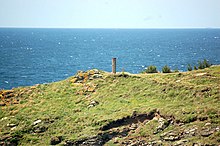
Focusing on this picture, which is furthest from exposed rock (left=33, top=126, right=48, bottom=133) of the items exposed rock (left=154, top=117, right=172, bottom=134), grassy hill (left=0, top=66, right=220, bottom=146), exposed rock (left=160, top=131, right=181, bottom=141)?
exposed rock (left=160, top=131, right=181, bottom=141)

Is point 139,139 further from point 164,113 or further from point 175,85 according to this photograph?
point 175,85

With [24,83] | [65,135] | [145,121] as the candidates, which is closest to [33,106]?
[65,135]

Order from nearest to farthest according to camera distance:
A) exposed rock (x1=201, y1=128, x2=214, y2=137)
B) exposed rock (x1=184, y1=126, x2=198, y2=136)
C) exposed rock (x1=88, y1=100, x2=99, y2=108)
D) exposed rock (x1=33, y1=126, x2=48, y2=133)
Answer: exposed rock (x1=201, y1=128, x2=214, y2=137) → exposed rock (x1=184, y1=126, x2=198, y2=136) → exposed rock (x1=33, y1=126, x2=48, y2=133) → exposed rock (x1=88, y1=100, x2=99, y2=108)

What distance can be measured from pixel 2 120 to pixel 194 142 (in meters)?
15.8

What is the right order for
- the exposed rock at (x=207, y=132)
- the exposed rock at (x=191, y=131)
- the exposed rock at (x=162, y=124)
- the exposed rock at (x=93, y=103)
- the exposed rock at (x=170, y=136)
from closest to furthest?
the exposed rock at (x=207, y=132) → the exposed rock at (x=191, y=131) → the exposed rock at (x=170, y=136) → the exposed rock at (x=162, y=124) → the exposed rock at (x=93, y=103)

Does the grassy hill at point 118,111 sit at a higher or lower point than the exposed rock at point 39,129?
higher

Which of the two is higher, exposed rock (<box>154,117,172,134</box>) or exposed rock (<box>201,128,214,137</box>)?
exposed rock (<box>201,128,214,137</box>)

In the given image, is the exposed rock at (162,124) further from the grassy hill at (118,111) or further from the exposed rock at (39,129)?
the exposed rock at (39,129)

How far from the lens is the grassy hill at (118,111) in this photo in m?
22.3

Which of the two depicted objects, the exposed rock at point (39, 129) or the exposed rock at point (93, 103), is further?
the exposed rock at point (93, 103)

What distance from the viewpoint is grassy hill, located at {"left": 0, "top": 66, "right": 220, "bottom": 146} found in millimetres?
22297

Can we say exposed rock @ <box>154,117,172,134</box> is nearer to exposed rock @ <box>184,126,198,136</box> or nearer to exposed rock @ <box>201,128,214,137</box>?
exposed rock @ <box>184,126,198,136</box>

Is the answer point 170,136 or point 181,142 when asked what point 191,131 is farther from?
point 170,136

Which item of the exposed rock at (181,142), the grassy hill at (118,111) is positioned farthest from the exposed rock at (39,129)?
the exposed rock at (181,142)
